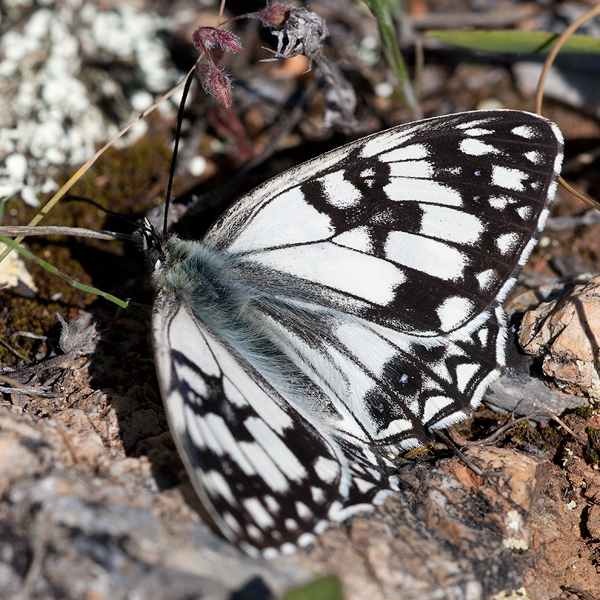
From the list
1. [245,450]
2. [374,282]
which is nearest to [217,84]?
[374,282]

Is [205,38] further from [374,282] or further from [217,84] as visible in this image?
[374,282]

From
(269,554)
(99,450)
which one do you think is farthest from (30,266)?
(269,554)

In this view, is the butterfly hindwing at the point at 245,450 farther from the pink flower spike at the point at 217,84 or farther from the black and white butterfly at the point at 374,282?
the pink flower spike at the point at 217,84

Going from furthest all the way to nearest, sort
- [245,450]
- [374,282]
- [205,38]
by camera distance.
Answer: [205,38]
[374,282]
[245,450]

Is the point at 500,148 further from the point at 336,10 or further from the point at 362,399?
the point at 336,10

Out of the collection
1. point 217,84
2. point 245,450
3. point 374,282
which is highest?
point 217,84

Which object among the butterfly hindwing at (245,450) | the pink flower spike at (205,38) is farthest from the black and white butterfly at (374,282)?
the pink flower spike at (205,38)

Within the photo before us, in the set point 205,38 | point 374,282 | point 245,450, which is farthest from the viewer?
point 205,38
